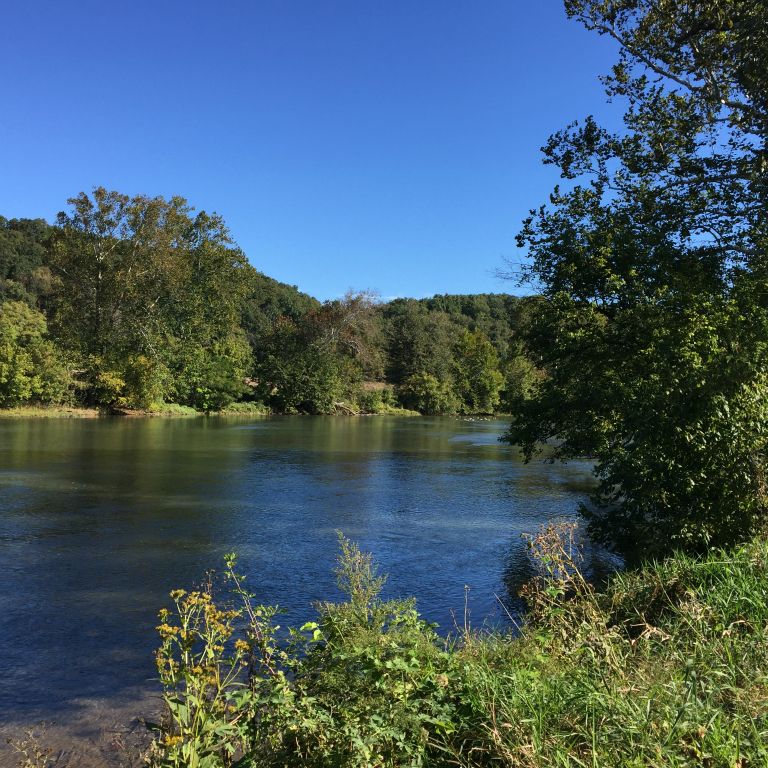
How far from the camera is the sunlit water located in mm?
7496

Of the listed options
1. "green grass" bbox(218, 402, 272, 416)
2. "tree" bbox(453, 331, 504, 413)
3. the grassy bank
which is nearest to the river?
the grassy bank

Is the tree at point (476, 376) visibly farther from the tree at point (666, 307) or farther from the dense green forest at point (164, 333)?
the tree at point (666, 307)

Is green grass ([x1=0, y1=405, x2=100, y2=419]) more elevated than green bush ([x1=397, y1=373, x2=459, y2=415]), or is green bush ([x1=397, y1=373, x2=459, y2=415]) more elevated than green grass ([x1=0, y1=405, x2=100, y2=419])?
green bush ([x1=397, y1=373, x2=459, y2=415])

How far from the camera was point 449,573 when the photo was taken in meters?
10.7

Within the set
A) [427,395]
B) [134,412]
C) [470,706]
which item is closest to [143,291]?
[134,412]

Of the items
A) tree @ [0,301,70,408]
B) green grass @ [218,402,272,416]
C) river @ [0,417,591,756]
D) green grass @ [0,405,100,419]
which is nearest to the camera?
river @ [0,417,591,756]

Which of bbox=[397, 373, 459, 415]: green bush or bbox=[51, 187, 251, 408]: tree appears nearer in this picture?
bbox=[51, 187, 251, 408]: tree

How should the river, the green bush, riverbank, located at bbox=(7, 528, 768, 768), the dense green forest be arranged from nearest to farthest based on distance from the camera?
riverbank, located at bbox=(7, 528, 768, 768)
the river
the dense green forest
the green bush

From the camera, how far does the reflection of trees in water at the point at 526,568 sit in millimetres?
9617

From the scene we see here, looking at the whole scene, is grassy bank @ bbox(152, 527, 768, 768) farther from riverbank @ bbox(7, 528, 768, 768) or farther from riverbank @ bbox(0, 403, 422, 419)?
riverbank @ bbox(0, 403, 422, 419)

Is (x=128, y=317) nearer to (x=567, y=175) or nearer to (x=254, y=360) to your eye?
(x=254, y=360)

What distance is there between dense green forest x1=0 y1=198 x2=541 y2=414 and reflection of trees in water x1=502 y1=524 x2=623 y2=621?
2903 cm

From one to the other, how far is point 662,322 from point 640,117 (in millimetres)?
4724

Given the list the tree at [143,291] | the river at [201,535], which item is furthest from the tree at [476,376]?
the river at [201,535]
